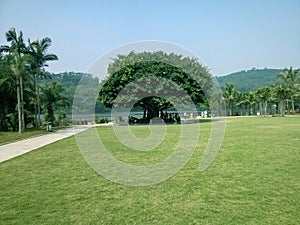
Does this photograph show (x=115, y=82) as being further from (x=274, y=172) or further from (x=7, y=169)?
(x=274, y=172)

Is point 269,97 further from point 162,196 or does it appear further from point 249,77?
point 249,77

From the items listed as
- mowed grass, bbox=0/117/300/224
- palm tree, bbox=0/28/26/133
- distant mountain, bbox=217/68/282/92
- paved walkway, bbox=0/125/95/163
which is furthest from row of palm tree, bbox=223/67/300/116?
mowed grass, bbox=0/117/300/224

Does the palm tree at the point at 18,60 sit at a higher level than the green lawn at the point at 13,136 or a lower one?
higher

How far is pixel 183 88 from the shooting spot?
96.1 feet

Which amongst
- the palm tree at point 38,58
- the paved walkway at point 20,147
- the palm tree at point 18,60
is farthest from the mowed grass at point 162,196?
the palm tree at point 38,58

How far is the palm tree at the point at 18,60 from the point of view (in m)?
21.2

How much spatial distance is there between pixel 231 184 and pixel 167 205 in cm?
171

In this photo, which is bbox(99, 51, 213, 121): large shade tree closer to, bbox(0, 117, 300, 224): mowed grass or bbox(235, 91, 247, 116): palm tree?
bbox(0, 117, 300, 224): mowed grass

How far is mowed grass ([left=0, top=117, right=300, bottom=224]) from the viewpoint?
4.14 m

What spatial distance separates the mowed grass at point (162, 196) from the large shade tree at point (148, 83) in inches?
809

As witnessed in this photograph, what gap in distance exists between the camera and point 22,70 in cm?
2142

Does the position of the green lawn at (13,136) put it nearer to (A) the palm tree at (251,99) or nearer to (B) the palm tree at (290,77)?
(A) the palm tree at (251,99)

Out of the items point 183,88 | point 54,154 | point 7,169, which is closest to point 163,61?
point 183,88

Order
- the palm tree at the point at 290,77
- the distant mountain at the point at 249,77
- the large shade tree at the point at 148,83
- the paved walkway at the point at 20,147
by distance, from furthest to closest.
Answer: the distant mountain at the point at 249,77 < the palm tree at the point at 290,77 < the large shade tree at the point at 148,83 < the paved walkway at the point at 20,147
